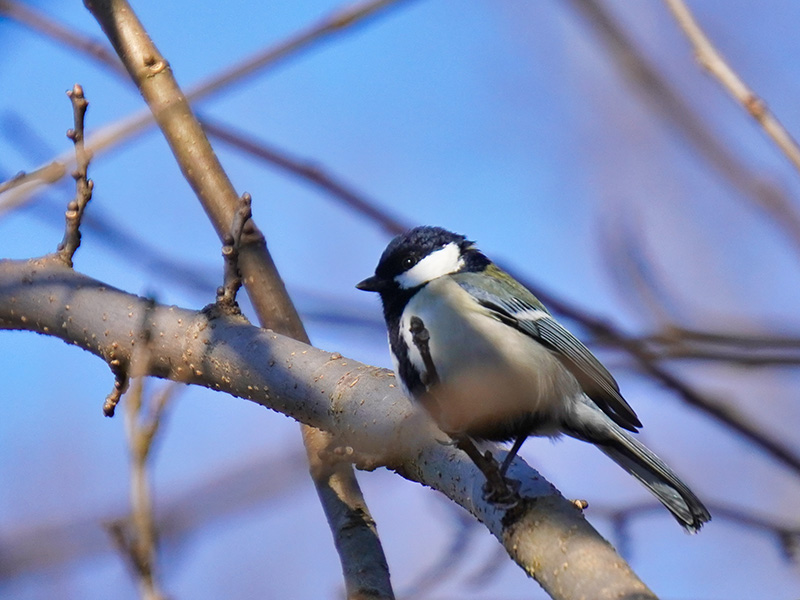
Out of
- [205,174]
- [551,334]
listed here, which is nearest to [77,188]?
[205,174]

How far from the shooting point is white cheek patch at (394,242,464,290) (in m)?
3.10

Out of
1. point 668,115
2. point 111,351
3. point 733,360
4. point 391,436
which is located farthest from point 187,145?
point 733,360

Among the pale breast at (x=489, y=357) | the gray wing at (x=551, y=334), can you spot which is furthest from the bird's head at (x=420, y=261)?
the pale breast at (x=489, y=357)

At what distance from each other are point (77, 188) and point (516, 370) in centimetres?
134

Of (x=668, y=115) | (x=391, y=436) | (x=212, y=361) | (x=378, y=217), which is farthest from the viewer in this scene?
(x=212, y=361)

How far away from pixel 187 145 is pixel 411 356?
0.88 metres

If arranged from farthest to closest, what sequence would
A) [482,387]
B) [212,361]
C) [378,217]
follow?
[482,387]
[212,361]
[378,217]

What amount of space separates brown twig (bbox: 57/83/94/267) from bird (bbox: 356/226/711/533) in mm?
858

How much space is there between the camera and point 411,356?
7.93 ft

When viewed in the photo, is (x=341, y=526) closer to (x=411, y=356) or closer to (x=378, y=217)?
(x=411, y=356)

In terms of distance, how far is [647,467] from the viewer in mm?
2473

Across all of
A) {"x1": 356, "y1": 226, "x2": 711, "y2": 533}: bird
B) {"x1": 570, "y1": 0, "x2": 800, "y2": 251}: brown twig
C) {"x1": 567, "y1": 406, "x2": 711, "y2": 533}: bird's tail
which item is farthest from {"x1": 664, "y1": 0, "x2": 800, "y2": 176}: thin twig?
{"x1": 567, "y1": 406, "x2": 711, "y2": 533}: bird's tail

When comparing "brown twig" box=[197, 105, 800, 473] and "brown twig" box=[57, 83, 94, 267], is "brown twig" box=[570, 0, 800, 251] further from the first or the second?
"brown twig" box=[57, 83, 94, 267]

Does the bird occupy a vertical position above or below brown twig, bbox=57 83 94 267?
below
